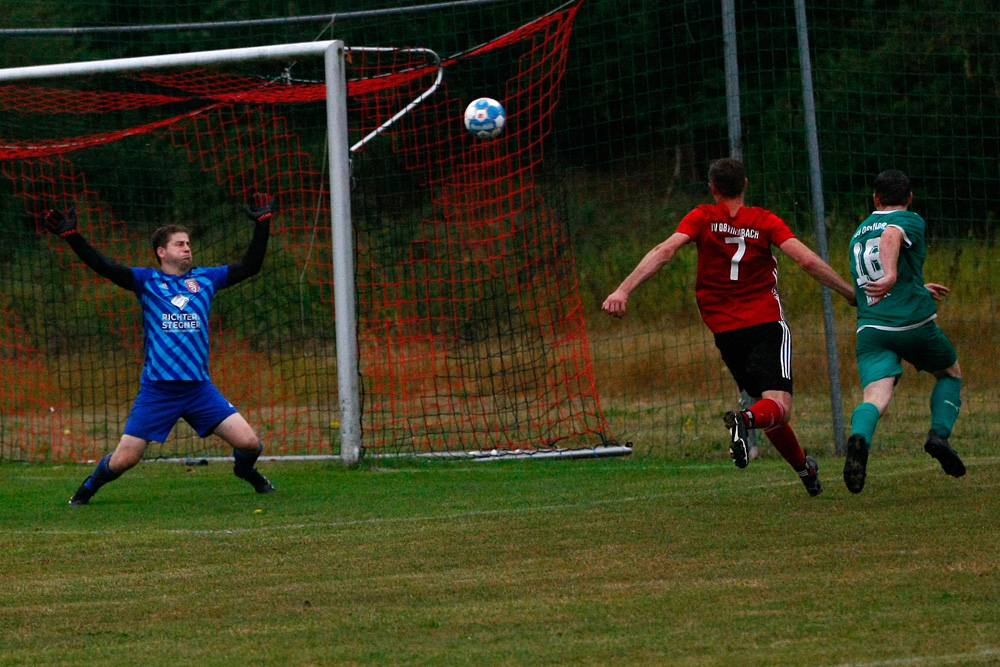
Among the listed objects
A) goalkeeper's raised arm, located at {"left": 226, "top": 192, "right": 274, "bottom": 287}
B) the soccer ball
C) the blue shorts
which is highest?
the soccer ball

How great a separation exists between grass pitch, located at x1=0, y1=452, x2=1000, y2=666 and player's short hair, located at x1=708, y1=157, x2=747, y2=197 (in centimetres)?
168

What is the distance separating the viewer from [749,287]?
7.58 meters

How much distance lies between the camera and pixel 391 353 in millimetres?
12508

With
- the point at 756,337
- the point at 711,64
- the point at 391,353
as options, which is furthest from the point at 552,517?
the point at 711,64

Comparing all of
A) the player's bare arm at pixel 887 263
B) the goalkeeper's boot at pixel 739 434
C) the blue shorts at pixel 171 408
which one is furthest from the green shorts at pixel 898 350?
the blue shorts at pixel 171 408

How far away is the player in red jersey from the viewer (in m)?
7.46

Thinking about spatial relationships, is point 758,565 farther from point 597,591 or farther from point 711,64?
point 711,64

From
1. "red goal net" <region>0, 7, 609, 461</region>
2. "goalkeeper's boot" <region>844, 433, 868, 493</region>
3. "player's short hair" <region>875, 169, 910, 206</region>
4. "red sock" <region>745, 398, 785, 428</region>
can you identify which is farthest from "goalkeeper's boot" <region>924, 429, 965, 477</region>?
"red goal net" <region>0, 7, 609, 461</region>

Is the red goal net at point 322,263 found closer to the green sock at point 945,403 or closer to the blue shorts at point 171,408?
the blue shorts at point 171,408

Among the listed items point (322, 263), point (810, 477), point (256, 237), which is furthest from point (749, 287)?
point (322, 263)

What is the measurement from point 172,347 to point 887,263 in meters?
4.17

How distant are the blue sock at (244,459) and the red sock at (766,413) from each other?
10.1 ft

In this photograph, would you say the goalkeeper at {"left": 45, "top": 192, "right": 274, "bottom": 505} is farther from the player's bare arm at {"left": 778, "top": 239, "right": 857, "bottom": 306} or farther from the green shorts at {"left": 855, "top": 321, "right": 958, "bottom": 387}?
the green shorts at {"left": 855, "top": 321, "right": 958, "bottom": 387}

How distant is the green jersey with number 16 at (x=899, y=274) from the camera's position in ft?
24.0
